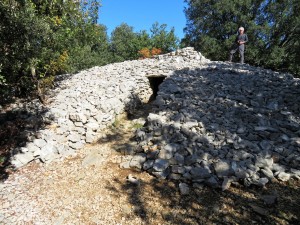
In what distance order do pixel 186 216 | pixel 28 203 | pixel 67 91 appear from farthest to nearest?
1. pixel 67 91
2. pixel 28 203
3. pixel 186 216

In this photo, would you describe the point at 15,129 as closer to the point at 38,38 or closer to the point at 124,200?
the point at 38,38

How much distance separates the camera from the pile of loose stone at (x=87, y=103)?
773 cm

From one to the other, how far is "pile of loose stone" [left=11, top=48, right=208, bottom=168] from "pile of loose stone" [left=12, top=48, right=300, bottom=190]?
4cm

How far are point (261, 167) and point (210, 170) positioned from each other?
1.38 metres

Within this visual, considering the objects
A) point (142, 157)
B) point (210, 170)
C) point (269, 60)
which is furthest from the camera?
point (269, 60)

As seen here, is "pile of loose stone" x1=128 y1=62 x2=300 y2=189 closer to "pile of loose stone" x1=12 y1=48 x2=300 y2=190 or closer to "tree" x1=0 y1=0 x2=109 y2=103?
"pile of loose stone" x1=12 y1=48 x2=300 y2=190

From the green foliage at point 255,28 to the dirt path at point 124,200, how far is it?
21.3 metres

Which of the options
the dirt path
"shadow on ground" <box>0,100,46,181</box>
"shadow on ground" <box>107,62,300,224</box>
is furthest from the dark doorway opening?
the dirt path

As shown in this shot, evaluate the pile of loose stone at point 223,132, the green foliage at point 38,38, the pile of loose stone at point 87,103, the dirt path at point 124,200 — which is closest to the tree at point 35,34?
the green foliage at point 38,38

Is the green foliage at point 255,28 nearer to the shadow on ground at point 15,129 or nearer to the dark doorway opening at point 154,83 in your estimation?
the dark doorway opening at point 154,83

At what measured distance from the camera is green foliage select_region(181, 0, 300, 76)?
23812 mm

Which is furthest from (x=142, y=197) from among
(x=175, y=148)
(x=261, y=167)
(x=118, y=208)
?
(x=261, y=167)

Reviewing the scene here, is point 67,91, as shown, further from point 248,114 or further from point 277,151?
point 277,151

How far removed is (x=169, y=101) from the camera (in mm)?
9523
